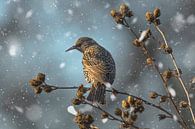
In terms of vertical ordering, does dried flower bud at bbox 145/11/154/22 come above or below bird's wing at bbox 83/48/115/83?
below

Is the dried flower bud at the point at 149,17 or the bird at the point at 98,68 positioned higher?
the bird at the point at 98,68

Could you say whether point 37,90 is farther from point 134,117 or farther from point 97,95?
point 97,95

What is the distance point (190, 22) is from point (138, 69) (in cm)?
135

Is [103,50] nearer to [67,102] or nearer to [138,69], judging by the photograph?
[138,69]

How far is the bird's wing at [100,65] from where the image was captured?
4.62 metres

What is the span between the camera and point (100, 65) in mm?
4746

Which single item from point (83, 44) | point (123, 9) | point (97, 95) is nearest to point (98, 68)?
point (97, 95)

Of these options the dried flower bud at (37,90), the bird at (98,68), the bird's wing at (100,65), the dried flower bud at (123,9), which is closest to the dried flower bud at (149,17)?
the dried flower bud at (123,9)

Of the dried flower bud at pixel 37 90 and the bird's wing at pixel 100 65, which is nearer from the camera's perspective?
the dried flower bud at pixel 37 90

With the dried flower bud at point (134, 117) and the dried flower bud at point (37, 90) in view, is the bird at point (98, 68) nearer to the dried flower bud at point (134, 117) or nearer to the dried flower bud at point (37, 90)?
the dried flower bud at point (37, 90)

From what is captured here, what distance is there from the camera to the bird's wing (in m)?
4.62

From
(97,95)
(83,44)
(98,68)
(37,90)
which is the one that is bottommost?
(37,90)

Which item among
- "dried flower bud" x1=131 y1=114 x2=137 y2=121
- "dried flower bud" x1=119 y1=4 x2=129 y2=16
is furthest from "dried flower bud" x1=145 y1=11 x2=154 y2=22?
"dried flower bud" x1=131 y1=114 x2=137 y2=121

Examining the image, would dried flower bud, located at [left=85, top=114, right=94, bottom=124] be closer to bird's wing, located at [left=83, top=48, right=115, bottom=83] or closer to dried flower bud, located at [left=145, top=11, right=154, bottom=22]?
dried flower bud, located at [left=145, top=11, right=154, bottom=22]
